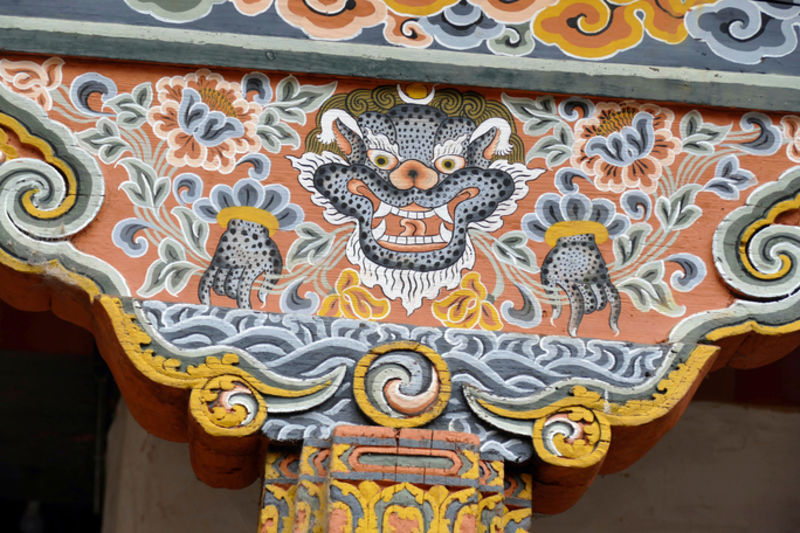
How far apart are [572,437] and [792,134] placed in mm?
1084

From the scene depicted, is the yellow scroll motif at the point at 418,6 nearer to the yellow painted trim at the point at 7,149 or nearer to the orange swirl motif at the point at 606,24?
the orange swirl motif at the point at 606,24

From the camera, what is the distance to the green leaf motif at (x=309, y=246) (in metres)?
3.66

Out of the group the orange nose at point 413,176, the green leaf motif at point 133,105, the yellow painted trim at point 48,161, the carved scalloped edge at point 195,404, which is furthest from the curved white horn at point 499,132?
the yellow painted trim at point 48,161

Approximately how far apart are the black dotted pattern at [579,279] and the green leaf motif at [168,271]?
34.6 inches

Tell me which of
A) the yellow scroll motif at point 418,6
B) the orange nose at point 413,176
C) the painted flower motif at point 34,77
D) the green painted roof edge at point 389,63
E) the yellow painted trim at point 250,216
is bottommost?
the yellow painted trim at point 250,216

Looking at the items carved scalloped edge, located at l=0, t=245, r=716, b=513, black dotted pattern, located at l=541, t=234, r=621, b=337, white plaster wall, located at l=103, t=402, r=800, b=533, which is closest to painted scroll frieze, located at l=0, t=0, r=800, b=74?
black dotted pattern, located at l=541, t=234, r=621, b=337

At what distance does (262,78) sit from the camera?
3863mm

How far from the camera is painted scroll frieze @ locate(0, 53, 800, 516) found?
3469 millimetres

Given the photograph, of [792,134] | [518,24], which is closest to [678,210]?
[792,134]

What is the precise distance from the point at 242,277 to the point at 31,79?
783 mm

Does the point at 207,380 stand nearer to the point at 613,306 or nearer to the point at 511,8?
the point at 613,306

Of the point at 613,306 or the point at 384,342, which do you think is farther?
the point at 613,306

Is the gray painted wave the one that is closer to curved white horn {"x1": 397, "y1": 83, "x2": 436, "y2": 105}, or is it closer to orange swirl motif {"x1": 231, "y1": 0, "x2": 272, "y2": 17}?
curved white horn {"x1": 397, "y1": 83, "x2": 436, "y2": 105}

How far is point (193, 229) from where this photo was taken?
3.66 metres
